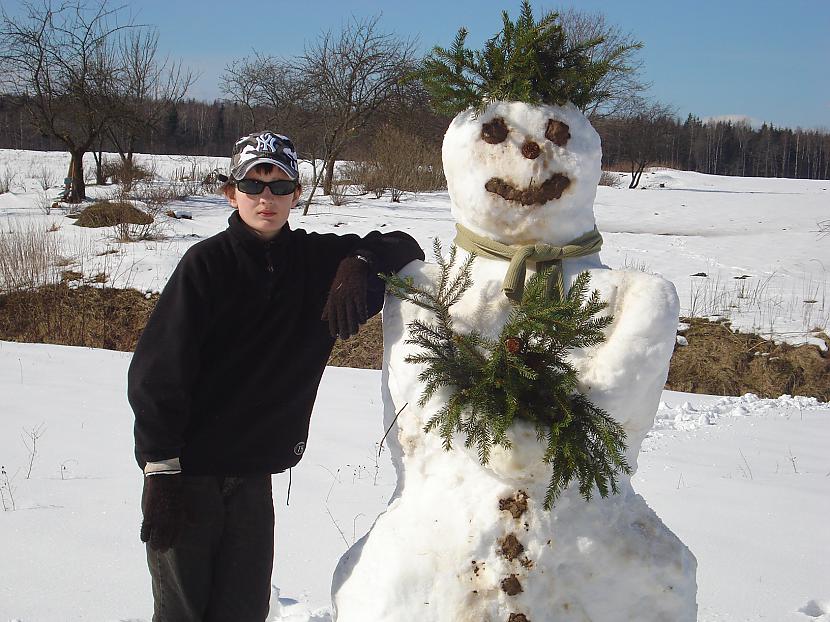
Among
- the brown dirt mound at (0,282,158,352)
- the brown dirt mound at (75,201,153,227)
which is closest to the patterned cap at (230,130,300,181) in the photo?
the brown dirt mound at (0,282,158,352)

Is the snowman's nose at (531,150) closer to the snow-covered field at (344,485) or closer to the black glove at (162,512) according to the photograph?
the black glove at (162,512)

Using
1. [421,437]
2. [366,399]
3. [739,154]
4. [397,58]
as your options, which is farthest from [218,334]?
[739,154]

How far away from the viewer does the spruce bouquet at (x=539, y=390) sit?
67.2 inches

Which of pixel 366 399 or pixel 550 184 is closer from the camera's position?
pixel 550 184

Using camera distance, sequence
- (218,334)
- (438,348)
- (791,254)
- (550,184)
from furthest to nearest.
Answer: (791,254) → (218,334) → (550,184) → (438,348)

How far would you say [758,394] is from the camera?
7.27m

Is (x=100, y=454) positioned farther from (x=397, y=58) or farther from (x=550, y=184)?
(x=397, y=58)

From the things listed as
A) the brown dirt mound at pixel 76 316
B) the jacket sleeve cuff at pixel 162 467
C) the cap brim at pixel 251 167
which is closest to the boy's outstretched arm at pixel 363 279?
the cap brim at pixel 251 167

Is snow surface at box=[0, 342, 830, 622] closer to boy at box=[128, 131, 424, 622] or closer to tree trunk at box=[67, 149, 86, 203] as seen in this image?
boy at box=[128, 131, 424, 622]

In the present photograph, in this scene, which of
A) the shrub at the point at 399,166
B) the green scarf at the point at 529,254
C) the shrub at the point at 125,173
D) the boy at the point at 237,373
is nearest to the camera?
the green scarf at the point at 529,254

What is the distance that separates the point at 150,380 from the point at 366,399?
3910 mm

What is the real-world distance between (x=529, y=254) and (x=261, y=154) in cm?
85

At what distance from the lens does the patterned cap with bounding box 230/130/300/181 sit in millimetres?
2213

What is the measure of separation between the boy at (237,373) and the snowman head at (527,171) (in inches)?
11.7
